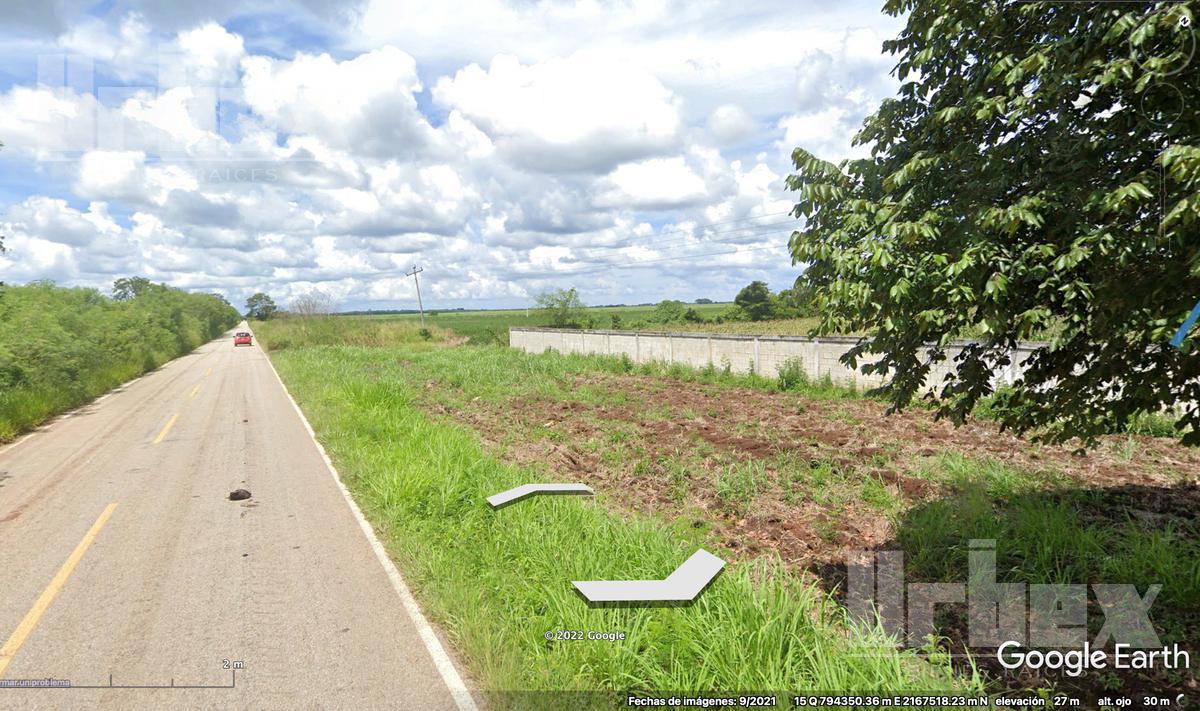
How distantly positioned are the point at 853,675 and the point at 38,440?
58.1 ft

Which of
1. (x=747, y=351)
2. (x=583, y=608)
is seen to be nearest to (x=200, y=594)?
(x=583, y=608)

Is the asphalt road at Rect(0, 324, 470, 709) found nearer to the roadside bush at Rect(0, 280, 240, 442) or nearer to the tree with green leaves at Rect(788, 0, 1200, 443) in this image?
the tree with green leaves at Rect(788, 0, 1200, 443)

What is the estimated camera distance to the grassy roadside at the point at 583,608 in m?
3.79

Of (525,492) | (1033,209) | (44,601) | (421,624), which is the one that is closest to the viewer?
(1033,209)

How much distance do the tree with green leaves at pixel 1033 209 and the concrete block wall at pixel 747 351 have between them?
19.3ft

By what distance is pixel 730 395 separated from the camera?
1784cm

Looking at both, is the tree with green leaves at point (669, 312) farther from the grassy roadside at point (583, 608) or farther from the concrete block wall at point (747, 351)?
the grassy roadside at point (583, 608)

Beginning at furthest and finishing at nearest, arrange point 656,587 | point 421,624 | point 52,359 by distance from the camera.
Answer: point 52,359
point 421,624
point 656,587

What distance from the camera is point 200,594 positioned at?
5520 millimetres

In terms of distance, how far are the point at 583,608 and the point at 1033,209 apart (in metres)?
4.10

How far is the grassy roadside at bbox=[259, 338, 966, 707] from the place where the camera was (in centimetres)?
379

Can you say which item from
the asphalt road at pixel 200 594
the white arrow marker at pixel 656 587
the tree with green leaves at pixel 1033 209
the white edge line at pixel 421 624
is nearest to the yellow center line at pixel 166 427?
the asphalt road at pixel 200 594

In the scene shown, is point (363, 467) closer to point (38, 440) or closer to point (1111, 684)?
point (1111, 684)

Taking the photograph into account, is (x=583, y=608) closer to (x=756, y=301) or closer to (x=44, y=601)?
(x=44, y=601)
